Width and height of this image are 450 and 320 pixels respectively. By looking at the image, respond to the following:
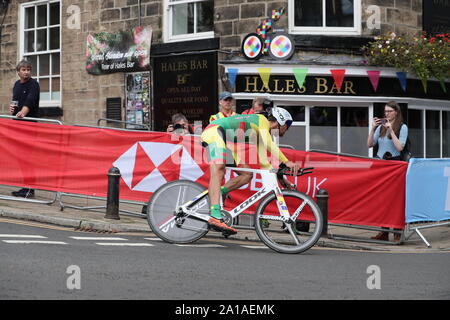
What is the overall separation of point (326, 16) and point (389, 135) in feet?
16.4

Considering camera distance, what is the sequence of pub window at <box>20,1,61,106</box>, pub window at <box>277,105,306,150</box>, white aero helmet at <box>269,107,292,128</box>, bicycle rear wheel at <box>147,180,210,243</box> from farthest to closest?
pub window at <box>20,1,61,106</box>
pub window at <box>277,105,306,150</box>
white aero helmet at <box>269,107,292,128</box>
bicycle rear wheel at <box>147,180,210,243</box>

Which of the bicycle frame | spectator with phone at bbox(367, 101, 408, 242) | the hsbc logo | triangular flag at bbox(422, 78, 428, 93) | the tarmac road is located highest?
triangular flag at bbox(422, 78, 428, 93)

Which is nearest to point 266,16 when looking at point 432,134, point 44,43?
point 432,134

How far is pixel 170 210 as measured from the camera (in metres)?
8.60

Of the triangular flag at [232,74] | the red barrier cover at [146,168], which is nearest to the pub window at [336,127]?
the triangular flag at [232,74]

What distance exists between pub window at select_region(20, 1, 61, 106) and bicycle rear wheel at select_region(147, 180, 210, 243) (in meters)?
10.5

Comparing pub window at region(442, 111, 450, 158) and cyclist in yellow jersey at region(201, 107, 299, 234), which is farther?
pub window at region(442, 111, 450, 158)

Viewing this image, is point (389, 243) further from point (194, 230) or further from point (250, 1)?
point (250, 1)

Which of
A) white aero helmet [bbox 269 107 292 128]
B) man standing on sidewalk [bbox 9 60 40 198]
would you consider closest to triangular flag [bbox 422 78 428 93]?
white aero helmet [bbox 269 107 292 128]

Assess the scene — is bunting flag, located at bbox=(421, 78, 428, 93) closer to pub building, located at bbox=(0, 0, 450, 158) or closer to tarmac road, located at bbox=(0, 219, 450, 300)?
pub building, located at bbox=(0, 0, 450, 158)

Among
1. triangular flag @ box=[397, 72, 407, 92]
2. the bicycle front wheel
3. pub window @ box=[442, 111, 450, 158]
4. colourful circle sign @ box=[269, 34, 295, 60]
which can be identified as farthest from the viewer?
pub window @ box=[442, 111, 450, 158]

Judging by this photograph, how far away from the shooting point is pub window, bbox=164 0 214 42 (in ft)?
52.1

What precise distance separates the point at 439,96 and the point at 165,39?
5.91m

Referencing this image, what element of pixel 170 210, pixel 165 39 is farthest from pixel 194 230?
pixel 165 39
